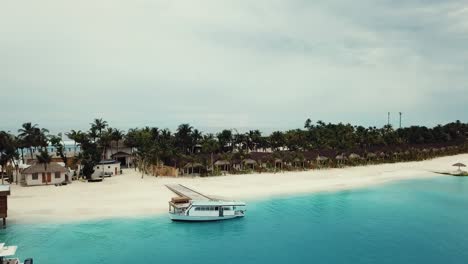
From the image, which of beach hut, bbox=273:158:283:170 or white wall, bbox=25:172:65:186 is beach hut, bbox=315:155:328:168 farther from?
white wall, bbox=25:172:65:186

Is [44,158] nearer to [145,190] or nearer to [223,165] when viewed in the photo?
[145,190]

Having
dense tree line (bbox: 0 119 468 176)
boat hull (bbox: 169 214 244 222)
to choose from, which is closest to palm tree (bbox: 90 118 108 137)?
dense tree line (bbox: 0 119 468 176)

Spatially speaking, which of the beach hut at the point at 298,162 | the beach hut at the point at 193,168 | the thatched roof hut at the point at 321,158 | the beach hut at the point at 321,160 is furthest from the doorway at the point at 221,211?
the thatched roof hut at the point at 321,158

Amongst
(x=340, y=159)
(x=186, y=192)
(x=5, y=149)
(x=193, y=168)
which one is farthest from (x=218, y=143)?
(x=5, y=149)

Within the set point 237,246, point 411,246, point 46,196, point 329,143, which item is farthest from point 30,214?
point 329,143

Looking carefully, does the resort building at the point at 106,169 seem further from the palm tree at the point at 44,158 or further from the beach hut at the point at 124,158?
the beach hut at the point at 124,158

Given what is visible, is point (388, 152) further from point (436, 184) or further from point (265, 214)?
point (265, 214)
